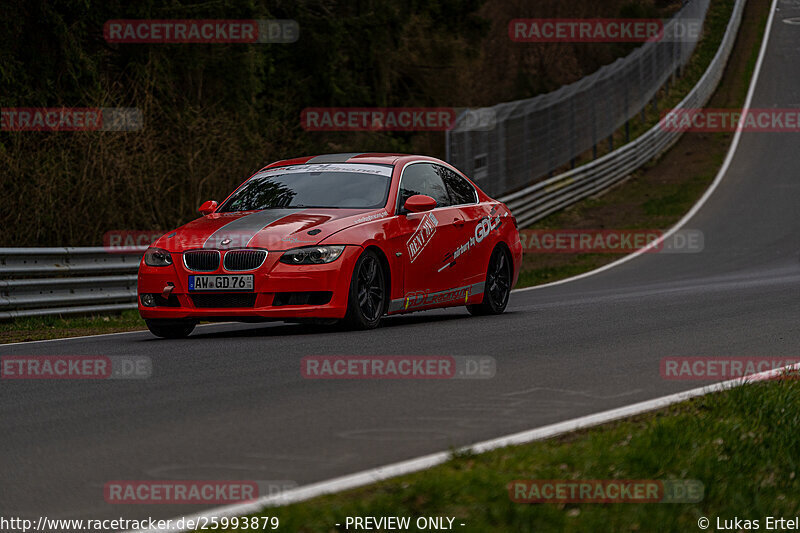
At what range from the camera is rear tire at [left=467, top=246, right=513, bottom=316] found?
13.2m

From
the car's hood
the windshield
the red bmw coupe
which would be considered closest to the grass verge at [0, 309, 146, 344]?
the red bmw coupe

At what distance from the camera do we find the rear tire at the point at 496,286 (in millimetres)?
13242

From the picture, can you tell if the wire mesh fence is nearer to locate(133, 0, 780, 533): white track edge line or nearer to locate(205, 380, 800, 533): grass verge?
locate(133, 0, 780, 533): white track edge line

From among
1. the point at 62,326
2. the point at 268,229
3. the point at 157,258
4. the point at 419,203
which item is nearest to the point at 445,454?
the point at 268,229

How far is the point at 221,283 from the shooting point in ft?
34.8

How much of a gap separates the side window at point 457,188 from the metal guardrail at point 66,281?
4926 millimetres

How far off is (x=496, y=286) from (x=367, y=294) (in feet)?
8.84

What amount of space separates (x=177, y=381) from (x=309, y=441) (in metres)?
2.44

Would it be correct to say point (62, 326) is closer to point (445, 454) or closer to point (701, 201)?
point (445, 454)

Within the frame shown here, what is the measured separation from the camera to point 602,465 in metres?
5.52

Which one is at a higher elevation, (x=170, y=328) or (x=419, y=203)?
(x=419, y=203)

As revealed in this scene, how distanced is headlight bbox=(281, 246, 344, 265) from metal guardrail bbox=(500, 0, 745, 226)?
54.9 ft

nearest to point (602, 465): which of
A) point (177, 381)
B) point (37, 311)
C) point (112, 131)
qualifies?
point (177, 381)

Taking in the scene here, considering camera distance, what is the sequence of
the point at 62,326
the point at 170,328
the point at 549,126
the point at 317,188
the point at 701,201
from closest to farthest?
the point at 170,328 < the point at 317,188 < the point at 62,326 < the point at 549,126 < the point at 701,201
